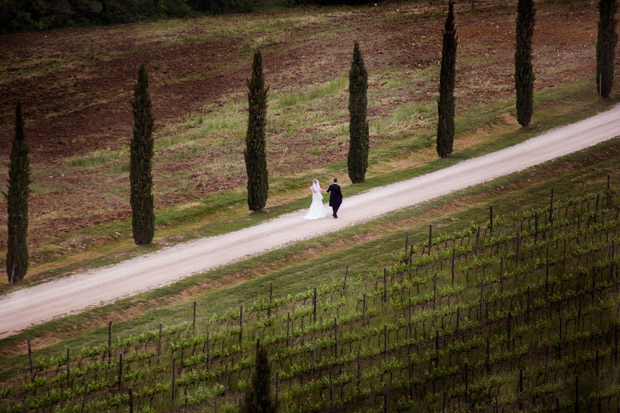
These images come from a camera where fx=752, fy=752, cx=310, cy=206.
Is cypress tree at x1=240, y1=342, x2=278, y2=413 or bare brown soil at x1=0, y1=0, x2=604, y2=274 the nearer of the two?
cypress tree at x1=240, y1=342, x2=278, y2=413

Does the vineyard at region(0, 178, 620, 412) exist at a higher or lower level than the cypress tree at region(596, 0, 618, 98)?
lower

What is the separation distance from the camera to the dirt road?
25.2m

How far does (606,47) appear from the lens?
147 ft

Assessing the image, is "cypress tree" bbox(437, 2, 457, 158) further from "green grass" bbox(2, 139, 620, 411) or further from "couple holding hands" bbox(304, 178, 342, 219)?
"couple holding hands" bbox(304, 178, 342, 219)

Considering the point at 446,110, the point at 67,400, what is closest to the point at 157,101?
the point at 446,110

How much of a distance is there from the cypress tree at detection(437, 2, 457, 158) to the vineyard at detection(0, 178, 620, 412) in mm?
13253

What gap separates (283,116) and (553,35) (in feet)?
77.7

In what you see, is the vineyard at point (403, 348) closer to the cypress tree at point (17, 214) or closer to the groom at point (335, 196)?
the groom at point (335, 196)

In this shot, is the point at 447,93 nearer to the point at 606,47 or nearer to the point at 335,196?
the point at 335,196

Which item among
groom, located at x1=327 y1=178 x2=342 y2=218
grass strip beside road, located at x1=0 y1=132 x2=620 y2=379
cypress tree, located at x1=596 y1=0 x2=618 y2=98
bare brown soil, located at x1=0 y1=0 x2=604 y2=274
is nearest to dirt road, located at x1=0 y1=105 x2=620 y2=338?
groom, located at x1=327 y1=178 x2=342 y2=218

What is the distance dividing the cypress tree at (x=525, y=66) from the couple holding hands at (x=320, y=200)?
49.7ft

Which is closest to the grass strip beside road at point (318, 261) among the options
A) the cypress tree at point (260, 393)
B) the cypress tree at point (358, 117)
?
the cypress tree at point (358, 117)

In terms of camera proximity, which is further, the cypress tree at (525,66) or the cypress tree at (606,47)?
the cypress tree at (606,47)

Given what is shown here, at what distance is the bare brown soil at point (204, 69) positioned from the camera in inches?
1607
